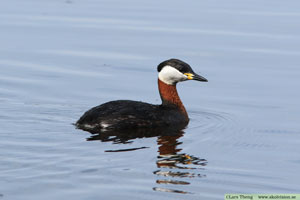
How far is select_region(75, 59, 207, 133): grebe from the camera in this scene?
1077 centimetres

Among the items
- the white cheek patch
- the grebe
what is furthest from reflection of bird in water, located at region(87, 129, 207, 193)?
the white cheek patch

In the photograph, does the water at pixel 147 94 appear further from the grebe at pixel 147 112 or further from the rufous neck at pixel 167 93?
the rufous neck at pixel 167 93

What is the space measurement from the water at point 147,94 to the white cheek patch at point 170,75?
62 cm

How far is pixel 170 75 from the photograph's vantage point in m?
12.0

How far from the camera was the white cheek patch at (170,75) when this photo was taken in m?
11.9

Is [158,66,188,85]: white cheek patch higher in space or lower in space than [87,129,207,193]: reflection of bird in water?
higher

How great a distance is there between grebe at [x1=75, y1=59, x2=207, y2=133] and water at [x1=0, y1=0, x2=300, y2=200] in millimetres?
294

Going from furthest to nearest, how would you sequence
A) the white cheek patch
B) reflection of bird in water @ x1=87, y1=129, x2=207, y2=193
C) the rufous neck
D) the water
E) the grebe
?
the rufous neck → the white cheek patch → the grebe → reflection of bird in water @ x1=87, y1=129, x2=207, y2=193 → the water

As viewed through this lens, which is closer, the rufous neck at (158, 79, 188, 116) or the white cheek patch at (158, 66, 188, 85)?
the white cheek patch at (158, 66, 188, 85)

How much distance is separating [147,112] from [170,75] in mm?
1089

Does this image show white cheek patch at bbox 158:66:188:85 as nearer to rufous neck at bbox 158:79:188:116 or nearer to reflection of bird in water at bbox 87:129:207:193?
rufous neck at bbox 158:79:188:116

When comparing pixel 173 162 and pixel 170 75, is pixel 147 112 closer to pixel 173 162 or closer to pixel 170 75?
pixel 170 75

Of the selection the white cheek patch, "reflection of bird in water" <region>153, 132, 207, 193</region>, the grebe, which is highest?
the white cheek patch

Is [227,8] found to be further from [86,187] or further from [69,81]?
[86,187]
